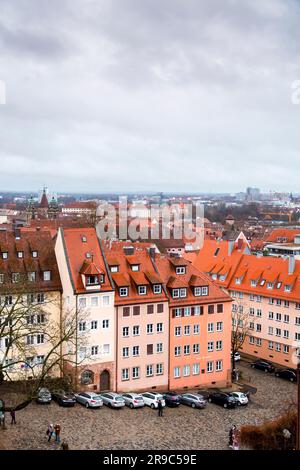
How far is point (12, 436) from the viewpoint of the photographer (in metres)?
22.1

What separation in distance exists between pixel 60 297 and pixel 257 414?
36.9 ft

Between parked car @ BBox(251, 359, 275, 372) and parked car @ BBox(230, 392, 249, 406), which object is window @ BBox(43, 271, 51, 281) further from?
parked car @ BBox(251, 359, 275, 372)

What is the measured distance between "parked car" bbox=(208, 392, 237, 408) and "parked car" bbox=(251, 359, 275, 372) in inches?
287

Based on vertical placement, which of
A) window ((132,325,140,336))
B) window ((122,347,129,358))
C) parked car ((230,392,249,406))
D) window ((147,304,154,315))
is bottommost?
parked car ((230,392,249,406))

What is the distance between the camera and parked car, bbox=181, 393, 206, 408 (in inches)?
1111

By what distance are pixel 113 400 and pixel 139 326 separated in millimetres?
5193

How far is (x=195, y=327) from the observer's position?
3288 cm

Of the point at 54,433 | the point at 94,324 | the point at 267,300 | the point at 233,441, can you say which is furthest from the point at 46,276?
the point at 267,300

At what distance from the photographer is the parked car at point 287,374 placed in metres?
34.2

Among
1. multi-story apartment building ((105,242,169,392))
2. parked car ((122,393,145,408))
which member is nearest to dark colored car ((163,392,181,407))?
parked car ((122,393,145,408))

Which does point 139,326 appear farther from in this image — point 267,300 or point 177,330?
point 267,300

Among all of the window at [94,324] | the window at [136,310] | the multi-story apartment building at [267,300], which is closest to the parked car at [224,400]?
the window at [136,310]
